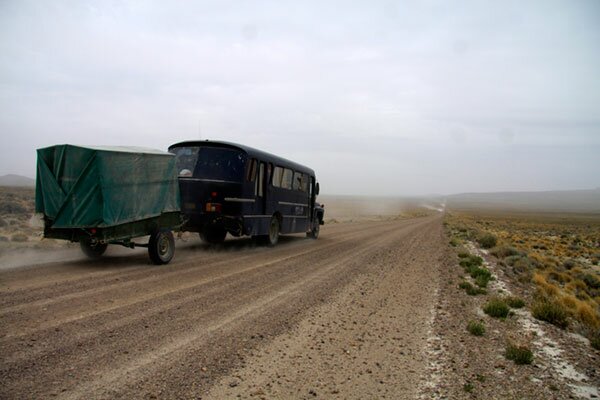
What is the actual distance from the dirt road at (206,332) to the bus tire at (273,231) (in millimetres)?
5366

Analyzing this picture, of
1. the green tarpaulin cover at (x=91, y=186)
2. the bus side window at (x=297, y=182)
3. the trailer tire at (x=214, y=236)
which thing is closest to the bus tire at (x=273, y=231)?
the trailer tire at (x=214, y=236)

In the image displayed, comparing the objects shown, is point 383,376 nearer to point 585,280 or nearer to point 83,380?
point 83,380

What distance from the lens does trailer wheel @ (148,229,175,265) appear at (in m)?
10.4

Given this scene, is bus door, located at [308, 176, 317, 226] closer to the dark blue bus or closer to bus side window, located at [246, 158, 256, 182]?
the dark blue bus

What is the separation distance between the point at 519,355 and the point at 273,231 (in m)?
11.7

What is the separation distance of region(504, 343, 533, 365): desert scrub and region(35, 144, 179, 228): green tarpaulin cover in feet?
26.5

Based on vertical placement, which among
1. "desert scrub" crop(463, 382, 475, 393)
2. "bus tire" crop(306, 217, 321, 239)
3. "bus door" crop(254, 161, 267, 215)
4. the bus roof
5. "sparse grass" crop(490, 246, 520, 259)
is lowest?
"sparse grass" crop(490, 246, 520, 259)

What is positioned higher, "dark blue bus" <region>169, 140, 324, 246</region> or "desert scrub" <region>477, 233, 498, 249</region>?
"dark blue bus" <region>169, 140, 324, 246</region>

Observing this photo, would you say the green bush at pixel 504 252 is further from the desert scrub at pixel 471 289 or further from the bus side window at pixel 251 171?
the bus side window at pixel 251 171

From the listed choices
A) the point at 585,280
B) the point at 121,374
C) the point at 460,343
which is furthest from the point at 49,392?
the point at 585,280

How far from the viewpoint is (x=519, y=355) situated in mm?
5449

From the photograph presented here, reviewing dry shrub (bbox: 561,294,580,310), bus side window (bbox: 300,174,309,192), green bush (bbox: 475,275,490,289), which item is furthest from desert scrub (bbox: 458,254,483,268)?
bus side window (bbox: 300,174,309,192)

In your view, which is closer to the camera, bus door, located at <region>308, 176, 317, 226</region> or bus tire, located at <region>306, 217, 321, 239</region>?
bus door, located at <region>308, 176, 317, 226</region>

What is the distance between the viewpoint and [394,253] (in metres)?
16.2
